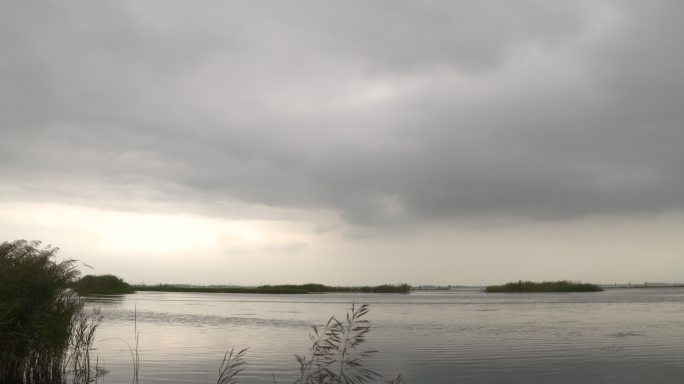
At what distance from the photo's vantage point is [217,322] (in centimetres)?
4144

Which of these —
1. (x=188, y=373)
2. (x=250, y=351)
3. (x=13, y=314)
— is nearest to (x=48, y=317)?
(x=13, y=314)

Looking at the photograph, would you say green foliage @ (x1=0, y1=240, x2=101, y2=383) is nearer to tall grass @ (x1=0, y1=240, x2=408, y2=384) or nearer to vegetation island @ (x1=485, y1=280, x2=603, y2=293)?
tall grass @ (x1=0, y1=240, x2=408, y2=384)

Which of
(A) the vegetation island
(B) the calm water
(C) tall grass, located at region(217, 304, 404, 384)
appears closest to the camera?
(C) tall grass, located at region(217, 304, 404, 384)

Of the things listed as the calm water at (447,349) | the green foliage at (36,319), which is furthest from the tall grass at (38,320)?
the calm water at (447,349)

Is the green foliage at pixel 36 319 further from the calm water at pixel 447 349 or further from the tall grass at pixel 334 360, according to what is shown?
the tall grass at pixel 334 360

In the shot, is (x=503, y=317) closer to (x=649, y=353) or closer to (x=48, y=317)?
(x=649, y=353)

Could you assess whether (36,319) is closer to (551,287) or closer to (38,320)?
(38,320)

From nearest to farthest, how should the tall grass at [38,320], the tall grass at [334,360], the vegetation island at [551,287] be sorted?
the tall grass at [334,360], the tall grass at [38,320], the vegetation island at [551,287]

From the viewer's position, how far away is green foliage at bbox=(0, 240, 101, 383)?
1521cm

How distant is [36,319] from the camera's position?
1566cm

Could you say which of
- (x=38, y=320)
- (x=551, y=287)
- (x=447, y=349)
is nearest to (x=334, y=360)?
(x=38, y=320)

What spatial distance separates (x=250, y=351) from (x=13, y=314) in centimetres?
1209

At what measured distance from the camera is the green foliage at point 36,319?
1521 centimetres

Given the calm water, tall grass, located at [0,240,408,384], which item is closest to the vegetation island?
the calm water
